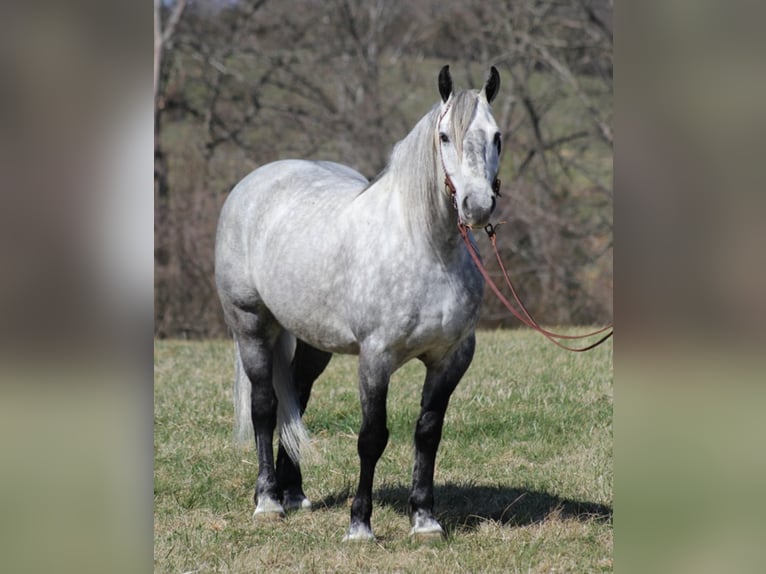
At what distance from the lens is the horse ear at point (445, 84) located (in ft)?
12.0

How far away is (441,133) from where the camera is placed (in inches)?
146

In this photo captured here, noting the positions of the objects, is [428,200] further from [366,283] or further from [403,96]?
[403,96]

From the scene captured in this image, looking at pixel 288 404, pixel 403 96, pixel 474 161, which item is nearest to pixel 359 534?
pixel 288 404

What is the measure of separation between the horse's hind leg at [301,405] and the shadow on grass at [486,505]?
14cm

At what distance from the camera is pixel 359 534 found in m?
4.06

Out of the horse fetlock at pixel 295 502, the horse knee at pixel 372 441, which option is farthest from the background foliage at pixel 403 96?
the horse knee at pixel 372 441

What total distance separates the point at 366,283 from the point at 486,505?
4.65 ft

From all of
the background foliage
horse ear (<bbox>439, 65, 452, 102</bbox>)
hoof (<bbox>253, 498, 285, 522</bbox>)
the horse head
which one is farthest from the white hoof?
the background foliage

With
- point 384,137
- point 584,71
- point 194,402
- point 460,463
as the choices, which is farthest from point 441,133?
point 584,71

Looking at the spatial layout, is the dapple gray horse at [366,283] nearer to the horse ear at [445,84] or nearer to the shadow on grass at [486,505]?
the horse ear at [445,84]

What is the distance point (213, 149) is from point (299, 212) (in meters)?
10.8

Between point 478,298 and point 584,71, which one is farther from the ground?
point 584,71
